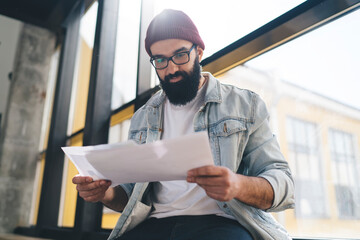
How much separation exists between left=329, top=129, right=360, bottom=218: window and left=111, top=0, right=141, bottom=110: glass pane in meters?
1.75

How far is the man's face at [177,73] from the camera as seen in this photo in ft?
4.13

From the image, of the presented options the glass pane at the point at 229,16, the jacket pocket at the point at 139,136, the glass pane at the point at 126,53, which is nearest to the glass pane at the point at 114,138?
the glass pane at the point at 126,53

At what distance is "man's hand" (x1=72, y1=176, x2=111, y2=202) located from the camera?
3.33 feet

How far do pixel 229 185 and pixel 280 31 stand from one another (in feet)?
2.86

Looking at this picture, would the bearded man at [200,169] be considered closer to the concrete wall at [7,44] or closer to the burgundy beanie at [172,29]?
the burgundy beanie at [172,29]

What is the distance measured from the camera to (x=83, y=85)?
384cm

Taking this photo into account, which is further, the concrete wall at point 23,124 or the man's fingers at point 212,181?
the concrete wall at point 23,124

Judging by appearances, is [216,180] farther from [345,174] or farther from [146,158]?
[345,174]

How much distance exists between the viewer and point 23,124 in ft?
15.0

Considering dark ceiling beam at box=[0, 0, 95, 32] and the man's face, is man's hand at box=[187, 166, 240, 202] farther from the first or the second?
dark ceiling beam at box=[0, 0, 95, 32]

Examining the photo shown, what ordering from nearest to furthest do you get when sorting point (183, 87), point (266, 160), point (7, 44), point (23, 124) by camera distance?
point (266, 160) < point (183, 87) < point (23, 124) < point (7, 44)

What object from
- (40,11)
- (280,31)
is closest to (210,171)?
(280,31)

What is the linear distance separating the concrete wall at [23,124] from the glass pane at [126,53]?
2.22 meters

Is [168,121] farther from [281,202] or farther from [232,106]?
[281,202]
